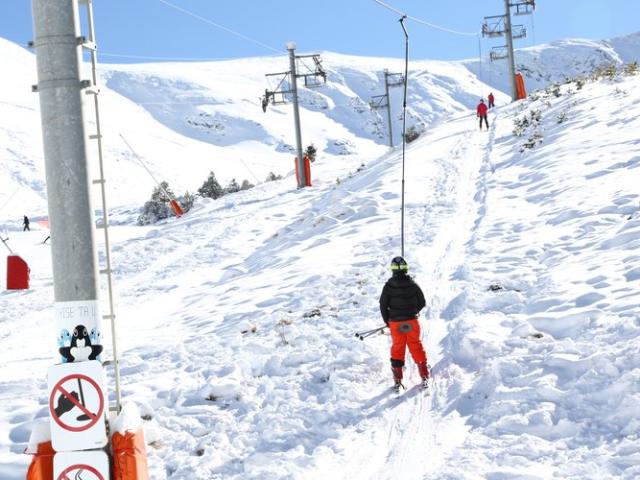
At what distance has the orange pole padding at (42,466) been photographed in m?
3.93

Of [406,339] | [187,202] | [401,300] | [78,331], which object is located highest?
[187,202]

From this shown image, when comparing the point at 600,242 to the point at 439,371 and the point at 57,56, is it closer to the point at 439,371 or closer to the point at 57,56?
the point at 439,371

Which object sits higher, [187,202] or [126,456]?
[187,202]

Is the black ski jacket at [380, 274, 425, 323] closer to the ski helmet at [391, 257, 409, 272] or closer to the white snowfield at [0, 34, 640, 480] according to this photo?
the ski helmet at [391, 257, 409, 272]

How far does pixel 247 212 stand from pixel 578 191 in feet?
46.0

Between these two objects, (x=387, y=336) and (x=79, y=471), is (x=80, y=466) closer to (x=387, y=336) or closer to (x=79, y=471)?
(x=79, y=471)

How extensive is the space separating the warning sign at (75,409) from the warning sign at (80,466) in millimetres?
44

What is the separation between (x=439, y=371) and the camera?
7.39m

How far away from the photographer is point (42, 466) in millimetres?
3941

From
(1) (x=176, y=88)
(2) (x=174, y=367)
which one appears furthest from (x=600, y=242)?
(1) (x=176, y=88)

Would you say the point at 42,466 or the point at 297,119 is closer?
the point at 42,466

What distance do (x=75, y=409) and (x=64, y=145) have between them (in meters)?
1.69

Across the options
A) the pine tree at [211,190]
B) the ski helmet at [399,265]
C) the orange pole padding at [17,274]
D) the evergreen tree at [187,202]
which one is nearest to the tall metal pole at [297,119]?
the evergreen tree at [187,202]

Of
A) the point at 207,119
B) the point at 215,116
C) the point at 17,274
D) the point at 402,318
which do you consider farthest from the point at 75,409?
the point at 215,116
